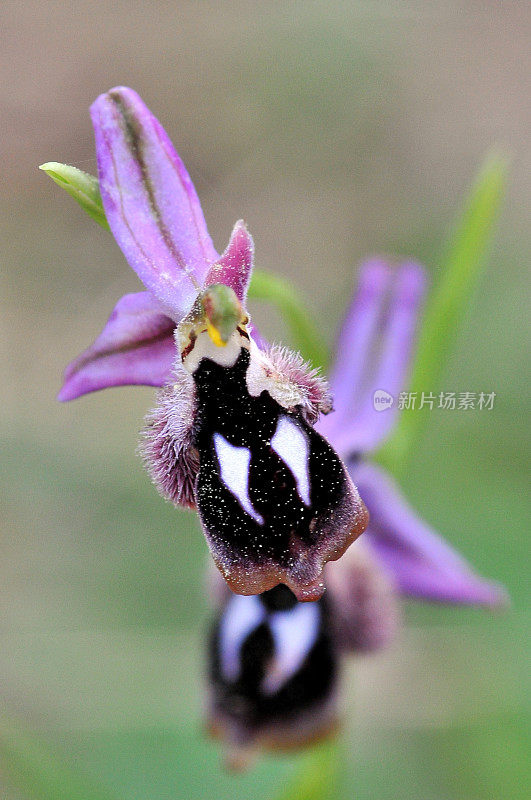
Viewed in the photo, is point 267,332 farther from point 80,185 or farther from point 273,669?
point 80,185

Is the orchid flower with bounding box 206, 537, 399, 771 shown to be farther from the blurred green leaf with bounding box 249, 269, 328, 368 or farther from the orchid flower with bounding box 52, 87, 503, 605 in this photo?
the orchid flower with bounding box 52, 87, 503, 605

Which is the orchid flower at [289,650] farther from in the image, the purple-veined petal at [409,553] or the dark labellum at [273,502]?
the dark labellum at [273,502]

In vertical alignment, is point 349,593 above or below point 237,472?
below

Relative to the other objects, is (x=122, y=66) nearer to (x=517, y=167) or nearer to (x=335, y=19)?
(x=335, y=19)

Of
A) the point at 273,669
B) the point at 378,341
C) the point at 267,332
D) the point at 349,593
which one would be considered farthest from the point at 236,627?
the point at 267,332

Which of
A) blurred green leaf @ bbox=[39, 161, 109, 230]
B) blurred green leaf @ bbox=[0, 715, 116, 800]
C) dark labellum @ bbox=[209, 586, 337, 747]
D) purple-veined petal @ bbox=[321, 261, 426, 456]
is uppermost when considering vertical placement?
blurred green leaf @ bbox=[39, 161, 109, 230]

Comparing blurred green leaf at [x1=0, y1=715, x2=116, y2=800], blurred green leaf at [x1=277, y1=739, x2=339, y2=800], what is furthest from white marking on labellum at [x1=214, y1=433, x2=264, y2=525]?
blurred green leaf at [x1=0, y1=715, x2=116, y2=800]
